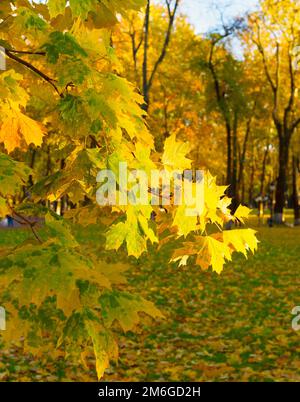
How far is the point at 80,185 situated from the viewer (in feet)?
9.73

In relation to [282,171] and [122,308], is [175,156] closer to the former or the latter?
[122,308]

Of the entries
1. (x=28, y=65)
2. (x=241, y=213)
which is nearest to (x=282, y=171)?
(x=241, y=213)

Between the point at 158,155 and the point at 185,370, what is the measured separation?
4865mm

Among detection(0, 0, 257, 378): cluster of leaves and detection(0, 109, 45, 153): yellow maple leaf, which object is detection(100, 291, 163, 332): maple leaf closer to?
detection(0, 0, 257, 378): cluster of leaves

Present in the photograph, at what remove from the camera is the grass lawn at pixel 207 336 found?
6.92 meters

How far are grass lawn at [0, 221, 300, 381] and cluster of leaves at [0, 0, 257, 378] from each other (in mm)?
4360

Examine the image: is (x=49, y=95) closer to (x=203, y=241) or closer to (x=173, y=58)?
(x=203, y=241)

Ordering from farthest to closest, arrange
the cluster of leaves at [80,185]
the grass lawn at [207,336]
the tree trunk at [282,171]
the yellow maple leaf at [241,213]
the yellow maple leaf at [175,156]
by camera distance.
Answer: the tree trunk at [282,171]
the grass lawn at [207,336]
the yellow maple leaf at [241,213]
the yellow maple leaf at [175,156]
the cluster of leaves at [80,185]

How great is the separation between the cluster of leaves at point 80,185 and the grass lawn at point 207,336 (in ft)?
14.3

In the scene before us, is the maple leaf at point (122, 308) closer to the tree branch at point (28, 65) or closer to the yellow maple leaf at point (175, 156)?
the yellow maple leaf at point (175, 156)

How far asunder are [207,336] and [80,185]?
6315 millimetres

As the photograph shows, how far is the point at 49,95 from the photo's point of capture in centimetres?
296

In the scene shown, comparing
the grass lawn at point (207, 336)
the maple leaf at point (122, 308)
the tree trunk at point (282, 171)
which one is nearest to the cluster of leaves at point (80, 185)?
the maple leaf at point (122, 308)
